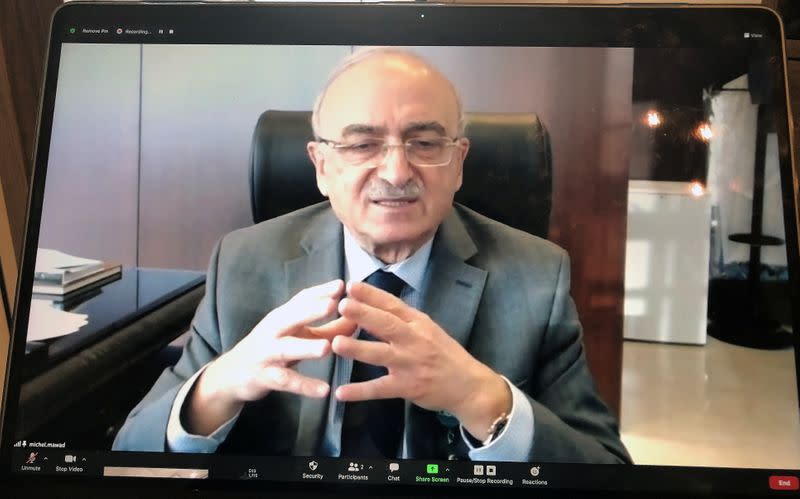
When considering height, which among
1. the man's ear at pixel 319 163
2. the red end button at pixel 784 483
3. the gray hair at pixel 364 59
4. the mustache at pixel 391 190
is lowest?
the red end button at pixel 784 483

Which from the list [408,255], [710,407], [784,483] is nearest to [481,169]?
[408,255]

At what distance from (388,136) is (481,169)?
0.38ft

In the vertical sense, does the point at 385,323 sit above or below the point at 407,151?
below

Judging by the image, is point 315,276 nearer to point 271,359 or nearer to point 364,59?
point 271,359

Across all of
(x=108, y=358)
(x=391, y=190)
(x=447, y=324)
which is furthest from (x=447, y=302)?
(x=108, y=358)

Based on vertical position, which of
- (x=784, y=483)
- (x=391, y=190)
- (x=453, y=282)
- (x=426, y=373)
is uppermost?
(x=391, y=190)

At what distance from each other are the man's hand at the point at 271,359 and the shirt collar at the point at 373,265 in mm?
28

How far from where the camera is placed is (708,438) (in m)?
0.65

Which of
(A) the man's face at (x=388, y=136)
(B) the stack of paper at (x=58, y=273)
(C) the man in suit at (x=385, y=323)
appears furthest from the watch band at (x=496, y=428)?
(B) the stack of paper at (x=58, y=273)

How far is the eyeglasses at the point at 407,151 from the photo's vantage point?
67cm

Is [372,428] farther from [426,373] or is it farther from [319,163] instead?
[319,163]

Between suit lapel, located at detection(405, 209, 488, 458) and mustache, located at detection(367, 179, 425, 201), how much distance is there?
0.17ft

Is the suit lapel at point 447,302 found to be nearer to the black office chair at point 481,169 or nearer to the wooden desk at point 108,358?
the black office chair at point 481,169

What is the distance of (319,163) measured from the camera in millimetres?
692
